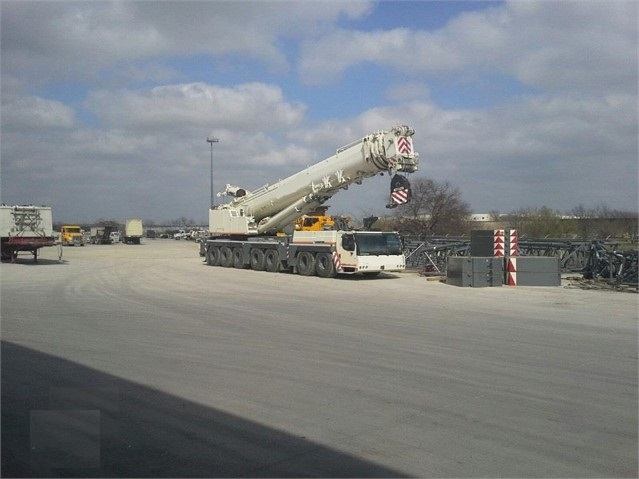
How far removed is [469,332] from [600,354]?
2.61 meters

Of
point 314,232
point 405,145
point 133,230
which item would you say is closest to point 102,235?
point 133,230

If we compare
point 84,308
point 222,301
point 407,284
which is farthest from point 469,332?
point 407,284

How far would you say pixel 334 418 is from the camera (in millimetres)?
6355

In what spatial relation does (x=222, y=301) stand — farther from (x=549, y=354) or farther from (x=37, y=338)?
(x=549, y=354)

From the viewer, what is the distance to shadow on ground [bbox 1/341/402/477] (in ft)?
16.4

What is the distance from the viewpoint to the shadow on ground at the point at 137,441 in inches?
196

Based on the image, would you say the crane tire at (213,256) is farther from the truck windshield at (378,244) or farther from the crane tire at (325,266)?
the truck windshield at (378,244)

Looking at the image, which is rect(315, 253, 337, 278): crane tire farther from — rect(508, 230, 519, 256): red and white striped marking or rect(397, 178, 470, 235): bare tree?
rect(397, 178, 470, 235): bare tree

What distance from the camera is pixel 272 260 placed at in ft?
92.0

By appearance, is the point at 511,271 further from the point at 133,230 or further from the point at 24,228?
the point at 133,230

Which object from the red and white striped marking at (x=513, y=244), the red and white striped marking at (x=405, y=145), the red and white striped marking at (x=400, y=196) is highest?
the red and white striped marking at (x=405, y=145)

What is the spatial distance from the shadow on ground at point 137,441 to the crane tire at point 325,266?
17227 millimetres

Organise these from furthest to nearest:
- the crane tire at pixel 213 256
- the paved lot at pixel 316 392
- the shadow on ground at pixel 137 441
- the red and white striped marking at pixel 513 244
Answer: the crane tire at pixel 213 256, the red and white striped marking at pixel 513 244, the paved lot at pixel 316 392, the shadow on ground at pixel 137 441

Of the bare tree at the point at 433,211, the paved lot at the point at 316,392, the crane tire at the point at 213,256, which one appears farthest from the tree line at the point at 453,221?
the paved lot at the point at 316,392
